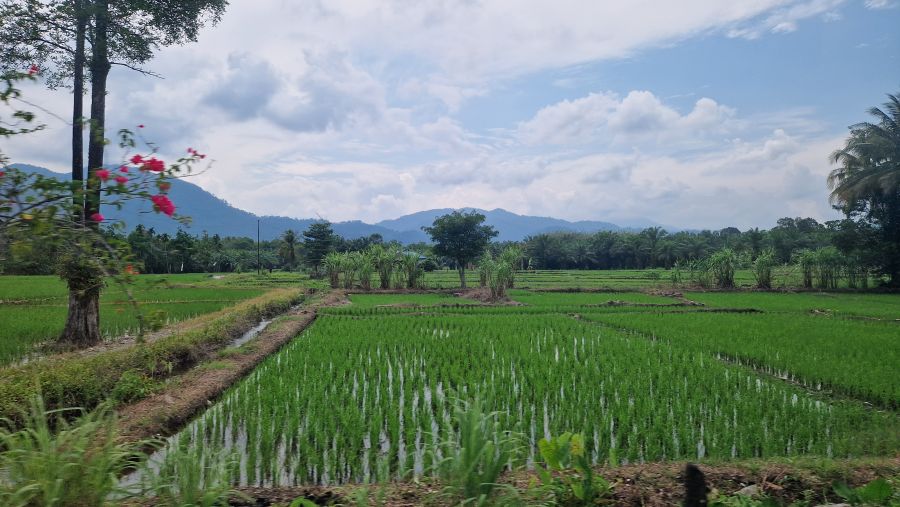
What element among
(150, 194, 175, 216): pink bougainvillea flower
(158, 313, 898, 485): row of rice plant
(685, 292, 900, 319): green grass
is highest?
A: (150, 194, 175, 216): pink bougainvillea flower

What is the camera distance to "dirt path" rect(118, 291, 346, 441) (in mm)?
5285

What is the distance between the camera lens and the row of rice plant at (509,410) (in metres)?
4.65

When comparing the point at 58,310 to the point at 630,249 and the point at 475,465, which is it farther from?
the point at 630,249

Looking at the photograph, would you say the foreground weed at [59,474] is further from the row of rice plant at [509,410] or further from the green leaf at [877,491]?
the green leaf at [877,491]

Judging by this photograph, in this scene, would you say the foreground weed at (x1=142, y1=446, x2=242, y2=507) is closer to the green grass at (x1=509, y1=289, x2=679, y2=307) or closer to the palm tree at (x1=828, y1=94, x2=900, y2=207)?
the green grass at (x1=509, y1=289, x2=679, y2=307)

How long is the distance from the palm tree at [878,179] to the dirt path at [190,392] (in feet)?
85.7

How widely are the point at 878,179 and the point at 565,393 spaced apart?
2460 cm

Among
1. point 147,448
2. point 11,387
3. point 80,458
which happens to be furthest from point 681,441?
point 11,387

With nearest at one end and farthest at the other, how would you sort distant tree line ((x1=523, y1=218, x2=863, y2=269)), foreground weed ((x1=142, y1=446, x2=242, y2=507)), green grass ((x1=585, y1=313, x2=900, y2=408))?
foreground weed ((x1=142, y1=446, x2=242, y2=507)), green grass ((x1=585, y1=313, x2=900, y2=408)), distant tree line ((x1=523, y1=218, x2=863, y2=269))

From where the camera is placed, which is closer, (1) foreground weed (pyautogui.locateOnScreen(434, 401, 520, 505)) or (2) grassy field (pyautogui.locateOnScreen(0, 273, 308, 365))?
(1) foreground weed (pyautogui.locateOnScreen(434, 401, 520, 505))

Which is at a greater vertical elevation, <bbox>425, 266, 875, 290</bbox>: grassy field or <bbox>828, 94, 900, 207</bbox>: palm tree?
<bbox>828, 94, 900, 207</bbox>: palm tree

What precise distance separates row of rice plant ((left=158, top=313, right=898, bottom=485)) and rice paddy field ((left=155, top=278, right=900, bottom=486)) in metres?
0.02

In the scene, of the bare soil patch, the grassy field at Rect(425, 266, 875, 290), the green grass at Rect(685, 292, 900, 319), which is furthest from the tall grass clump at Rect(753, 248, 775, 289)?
the bare soil patch

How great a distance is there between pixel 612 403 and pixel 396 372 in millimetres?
3319
